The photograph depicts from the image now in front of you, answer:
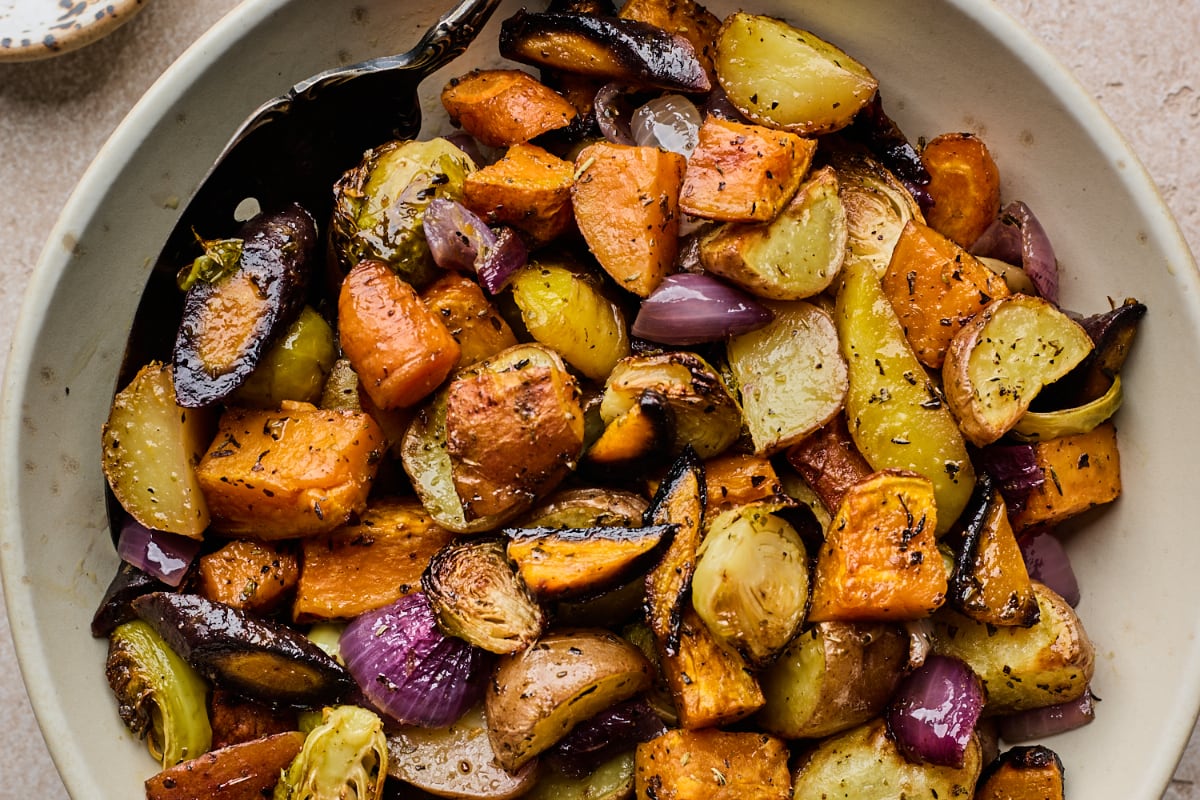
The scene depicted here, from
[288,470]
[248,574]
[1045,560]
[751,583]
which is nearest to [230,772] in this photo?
[248,574]

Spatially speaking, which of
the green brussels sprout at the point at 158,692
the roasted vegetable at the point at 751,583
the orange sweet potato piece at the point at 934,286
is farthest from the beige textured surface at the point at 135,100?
the roasted vegetable at the point at 751,583

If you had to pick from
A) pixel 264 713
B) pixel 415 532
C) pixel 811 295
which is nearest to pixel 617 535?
pixel 415 532

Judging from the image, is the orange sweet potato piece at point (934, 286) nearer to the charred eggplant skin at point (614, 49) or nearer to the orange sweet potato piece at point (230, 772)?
the charred eggplant skin at point (614, 49)

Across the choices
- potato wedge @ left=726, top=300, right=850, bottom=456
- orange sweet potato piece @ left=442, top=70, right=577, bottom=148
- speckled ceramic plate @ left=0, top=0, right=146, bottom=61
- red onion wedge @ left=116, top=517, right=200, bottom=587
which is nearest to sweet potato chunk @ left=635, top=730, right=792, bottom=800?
potato wedge @ left=726, top=300, right=850, bottom=456

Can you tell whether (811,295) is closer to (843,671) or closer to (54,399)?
(843,671)

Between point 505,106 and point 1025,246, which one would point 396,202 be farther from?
point 1025,246

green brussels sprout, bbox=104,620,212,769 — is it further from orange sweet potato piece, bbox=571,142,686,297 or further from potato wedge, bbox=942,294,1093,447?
potato wedge, bbox=942,294,1093,447
